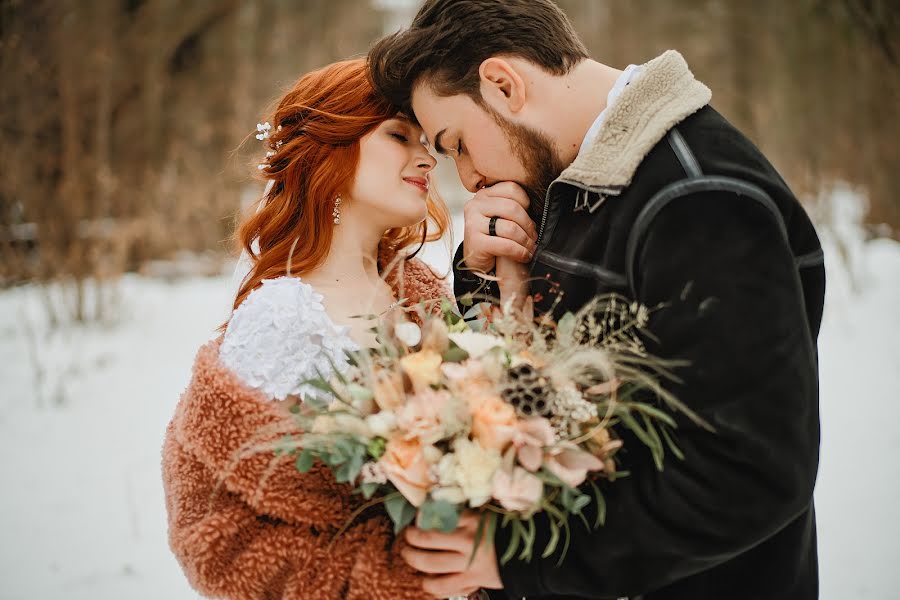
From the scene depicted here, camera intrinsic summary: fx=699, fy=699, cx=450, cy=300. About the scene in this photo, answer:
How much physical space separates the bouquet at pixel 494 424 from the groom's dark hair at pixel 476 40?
730 millimetres

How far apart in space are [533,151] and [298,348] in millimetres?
776

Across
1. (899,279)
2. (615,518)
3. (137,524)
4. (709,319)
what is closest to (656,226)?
(709,319)

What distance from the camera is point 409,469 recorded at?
124 centimetres

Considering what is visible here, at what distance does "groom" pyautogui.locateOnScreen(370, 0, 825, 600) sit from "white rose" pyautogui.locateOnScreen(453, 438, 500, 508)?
4.7 inches

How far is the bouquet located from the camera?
1.23 metres

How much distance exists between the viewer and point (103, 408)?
565cm

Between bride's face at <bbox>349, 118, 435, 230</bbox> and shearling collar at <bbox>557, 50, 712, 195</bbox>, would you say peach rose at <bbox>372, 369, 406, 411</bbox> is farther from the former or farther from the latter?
bride's face at <bbox>349, 118, 435, 230</bbox>

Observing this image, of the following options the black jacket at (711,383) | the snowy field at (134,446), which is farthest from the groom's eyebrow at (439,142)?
the snowy field at (134,446)

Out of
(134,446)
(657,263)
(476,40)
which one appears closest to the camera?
(657,263)

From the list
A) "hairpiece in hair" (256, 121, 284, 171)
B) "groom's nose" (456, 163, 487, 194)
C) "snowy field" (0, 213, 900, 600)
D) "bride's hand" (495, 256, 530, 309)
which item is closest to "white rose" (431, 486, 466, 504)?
"bride's hand" (495, 256, 530, 309)

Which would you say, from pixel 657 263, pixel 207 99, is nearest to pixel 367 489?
pixel 657 263

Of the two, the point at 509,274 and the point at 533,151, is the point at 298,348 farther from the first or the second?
the point at 533,151

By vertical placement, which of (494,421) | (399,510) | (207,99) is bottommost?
(399,510)

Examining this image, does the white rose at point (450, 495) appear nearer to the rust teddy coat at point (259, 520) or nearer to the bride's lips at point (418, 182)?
the rust teddy coat at point (259, 520)
